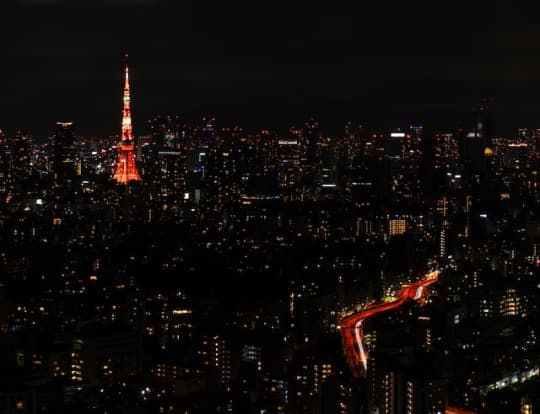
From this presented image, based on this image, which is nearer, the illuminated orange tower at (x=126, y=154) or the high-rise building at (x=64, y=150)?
the illuminated orange tower at (x=126, y=154)

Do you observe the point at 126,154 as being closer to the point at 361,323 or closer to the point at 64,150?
the point at 64,150

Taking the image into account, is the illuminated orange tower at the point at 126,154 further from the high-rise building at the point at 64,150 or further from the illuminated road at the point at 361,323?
the illuminated road at the point at 361,323

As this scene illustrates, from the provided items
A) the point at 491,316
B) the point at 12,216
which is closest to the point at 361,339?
the point at 491,316

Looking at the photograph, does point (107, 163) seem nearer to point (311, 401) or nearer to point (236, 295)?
point (236, 295)

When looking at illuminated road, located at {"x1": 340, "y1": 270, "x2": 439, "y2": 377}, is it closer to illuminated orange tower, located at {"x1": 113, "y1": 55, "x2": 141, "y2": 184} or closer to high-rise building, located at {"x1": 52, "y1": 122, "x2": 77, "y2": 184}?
illuminated orange tower, located at {"x1": 113, "y1": 55, "x2": 141, "y2": 184}

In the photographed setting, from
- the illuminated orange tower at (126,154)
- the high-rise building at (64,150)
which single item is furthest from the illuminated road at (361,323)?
the high-rise building at (64,150)

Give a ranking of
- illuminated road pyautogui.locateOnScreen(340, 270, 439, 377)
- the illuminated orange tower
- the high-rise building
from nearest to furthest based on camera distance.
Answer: illuminated road pyautogui.locateOnScreen(340, 270, 439, 377) → the illuminated orange tower → the high-rise building

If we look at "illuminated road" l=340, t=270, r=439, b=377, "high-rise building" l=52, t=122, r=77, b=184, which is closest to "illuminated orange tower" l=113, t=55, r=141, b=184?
"high-rise building" l=52, t=122, r=77, b=184

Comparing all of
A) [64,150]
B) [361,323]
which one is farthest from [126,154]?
[361,323]
